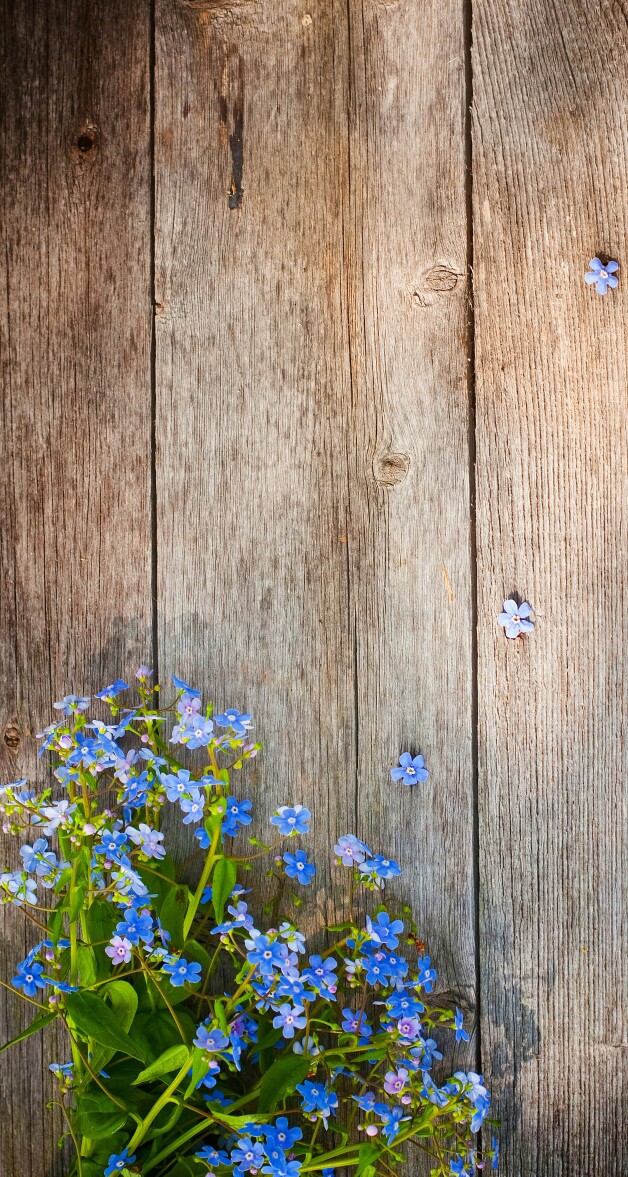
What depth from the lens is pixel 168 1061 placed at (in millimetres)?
973

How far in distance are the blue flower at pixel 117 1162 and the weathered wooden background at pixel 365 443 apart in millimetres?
317

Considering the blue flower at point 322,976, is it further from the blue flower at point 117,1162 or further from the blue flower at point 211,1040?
the blue flower at point 117,1162

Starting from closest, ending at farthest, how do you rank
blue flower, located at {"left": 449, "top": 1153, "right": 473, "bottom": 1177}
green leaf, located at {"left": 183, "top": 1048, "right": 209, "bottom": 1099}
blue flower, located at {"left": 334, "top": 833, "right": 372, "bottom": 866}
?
1. green leaf, located at {"left": 183, "top": 1048, "right": 209, "bottom": 1099}
2. blue flower, located at {"left": 449, "top": 1153, "right": 473, "bottom": 1177}
3. blue flower, located at {"left": 334, "top": 833, "right": 372, "bottom": 866}

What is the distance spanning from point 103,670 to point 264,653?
263mm

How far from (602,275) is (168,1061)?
4.01ft

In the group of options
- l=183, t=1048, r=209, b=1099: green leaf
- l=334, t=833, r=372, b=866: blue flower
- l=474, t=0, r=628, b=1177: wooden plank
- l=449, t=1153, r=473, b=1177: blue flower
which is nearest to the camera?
l=183, t=1048, r=209, b=1099: green leaf

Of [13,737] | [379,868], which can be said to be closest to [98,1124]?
[379,868]

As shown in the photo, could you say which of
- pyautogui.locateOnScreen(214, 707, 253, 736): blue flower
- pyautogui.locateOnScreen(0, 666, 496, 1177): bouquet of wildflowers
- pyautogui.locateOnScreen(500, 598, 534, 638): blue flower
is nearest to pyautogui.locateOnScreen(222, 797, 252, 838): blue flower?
pyautogui.locateOnScreen(0, 666, 496, 1177): bouquet of wildflowers

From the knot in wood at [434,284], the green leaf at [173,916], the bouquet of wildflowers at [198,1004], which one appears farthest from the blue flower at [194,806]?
the knot in wood at [434,284]

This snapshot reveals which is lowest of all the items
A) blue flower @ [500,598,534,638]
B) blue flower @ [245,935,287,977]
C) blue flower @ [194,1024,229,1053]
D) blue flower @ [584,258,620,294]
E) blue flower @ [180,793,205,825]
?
blue flower @ [194,1024,229,1053]

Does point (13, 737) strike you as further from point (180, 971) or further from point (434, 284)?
point (434, 284)

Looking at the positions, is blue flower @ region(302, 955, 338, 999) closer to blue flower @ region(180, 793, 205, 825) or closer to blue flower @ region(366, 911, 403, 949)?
blue flower @ region(366, 911, 403, 949)

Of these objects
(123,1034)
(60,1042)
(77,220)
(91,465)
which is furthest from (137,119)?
(60,1042)

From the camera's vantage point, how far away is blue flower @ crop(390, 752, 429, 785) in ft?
4.14
